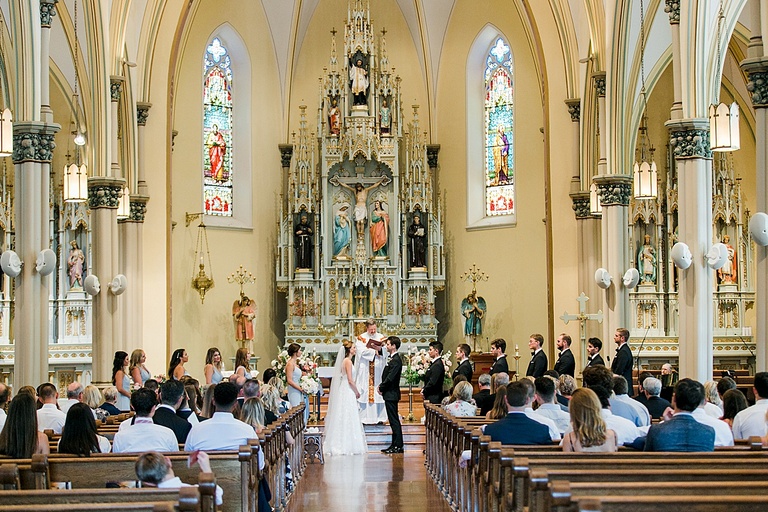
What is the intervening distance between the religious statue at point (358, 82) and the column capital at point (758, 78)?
1493 cm

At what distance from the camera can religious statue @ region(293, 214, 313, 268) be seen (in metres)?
26.7

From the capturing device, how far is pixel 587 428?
25.1ft

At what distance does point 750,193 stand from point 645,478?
20.4 meters

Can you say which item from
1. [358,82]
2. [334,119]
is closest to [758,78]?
[358,82]

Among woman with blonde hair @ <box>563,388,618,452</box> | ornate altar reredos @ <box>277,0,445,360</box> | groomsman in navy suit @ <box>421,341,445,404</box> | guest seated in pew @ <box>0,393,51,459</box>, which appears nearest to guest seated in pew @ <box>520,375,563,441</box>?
woman with blonde hair @ <box>563,388,618,452</box>

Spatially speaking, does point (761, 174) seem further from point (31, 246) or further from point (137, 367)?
point (31, 246)

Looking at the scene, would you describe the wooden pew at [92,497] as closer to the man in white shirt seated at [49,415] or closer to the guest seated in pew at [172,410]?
the guest seated in pew at [172,410]

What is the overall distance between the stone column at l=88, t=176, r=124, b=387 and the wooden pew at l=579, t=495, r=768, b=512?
15.8 meters

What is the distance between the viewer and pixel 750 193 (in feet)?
83.1

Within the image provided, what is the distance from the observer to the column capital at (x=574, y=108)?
2298 centimetres

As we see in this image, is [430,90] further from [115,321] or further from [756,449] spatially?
[756,449]

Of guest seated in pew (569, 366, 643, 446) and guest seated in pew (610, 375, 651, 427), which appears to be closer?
guest seated in pew (569, 366, 643, 446)

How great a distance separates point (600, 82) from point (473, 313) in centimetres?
736

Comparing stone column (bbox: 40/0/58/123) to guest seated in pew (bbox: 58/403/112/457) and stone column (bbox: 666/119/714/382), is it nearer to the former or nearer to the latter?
guest seated in pew (bbox: 58/403/112/457)
